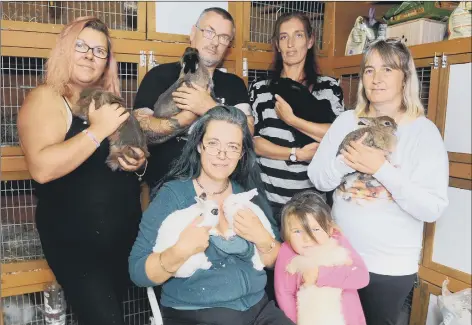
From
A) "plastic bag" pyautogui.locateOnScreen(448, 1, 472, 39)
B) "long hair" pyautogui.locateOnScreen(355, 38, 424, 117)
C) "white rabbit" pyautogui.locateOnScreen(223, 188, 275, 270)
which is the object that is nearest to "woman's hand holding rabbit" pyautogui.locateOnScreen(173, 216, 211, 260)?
"white rabbit" pyautogui.locateOnScreen(223, 188, 275, 270)

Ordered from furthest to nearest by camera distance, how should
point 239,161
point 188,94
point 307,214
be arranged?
point 188,94 < point 239,161 < point 307,214

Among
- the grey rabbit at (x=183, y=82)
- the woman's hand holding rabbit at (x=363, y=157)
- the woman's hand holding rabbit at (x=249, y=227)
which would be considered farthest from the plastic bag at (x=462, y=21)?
the woman's hand holding rabbit at (x=249, y=227)

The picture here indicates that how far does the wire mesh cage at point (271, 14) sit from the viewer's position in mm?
2709

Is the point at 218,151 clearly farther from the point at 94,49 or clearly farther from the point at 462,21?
the point at 462,21

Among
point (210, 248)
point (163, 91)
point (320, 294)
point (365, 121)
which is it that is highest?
point (163, 91)

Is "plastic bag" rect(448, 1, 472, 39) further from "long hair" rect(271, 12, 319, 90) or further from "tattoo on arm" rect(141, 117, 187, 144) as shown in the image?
"tattoo on arm" rect(141, 117, 187, 144)

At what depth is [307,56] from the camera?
2.33 meters

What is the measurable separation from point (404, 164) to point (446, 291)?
81 cm

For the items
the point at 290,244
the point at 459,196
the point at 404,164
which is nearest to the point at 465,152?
the point at 459,196

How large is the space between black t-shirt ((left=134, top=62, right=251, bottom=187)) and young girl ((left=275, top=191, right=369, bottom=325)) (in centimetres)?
66

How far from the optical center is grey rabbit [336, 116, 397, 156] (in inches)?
64.3

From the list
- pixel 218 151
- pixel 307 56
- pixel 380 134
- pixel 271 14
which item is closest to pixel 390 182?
pixel 380 134

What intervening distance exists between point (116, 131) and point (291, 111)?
868 mm

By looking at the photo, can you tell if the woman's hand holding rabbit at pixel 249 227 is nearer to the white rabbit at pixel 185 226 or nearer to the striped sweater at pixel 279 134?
the white rabbit at pixel 185 226
